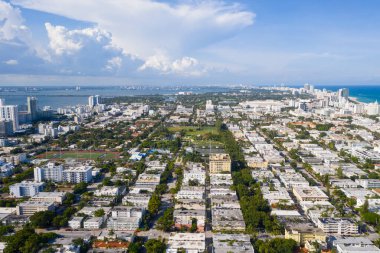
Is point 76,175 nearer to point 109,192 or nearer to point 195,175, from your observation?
point 109,192

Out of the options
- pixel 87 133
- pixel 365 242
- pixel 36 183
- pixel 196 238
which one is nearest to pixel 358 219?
pixel 365 242

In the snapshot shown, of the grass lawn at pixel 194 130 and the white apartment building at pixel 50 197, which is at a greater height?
the grass lawn at pixel 194 130

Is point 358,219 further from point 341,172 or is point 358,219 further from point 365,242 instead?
point 341,172

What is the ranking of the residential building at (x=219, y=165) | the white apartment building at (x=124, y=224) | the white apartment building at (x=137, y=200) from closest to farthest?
the white apartment building at (x=124, y=224) < the white apartment building at (x=137, y=200) < the residential building at (x=219, y=165)

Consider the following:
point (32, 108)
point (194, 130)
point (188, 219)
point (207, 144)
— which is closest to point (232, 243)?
point (188, 219)

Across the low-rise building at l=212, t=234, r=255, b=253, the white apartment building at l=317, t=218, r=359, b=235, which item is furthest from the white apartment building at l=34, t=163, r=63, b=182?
Result: the white apartment building at l=317, t=218, r=359, b=235

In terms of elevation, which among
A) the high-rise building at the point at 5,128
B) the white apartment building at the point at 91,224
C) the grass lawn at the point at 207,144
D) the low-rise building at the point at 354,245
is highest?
the high-rise building at the point at 5,128

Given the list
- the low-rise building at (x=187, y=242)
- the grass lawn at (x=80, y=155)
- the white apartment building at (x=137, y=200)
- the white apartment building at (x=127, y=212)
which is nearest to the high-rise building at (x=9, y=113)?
the grass lawn at (x=80, y=155)

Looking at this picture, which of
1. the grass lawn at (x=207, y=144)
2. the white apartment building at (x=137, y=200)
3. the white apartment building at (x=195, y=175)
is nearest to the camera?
the white apartment building at (x=137, y=200)

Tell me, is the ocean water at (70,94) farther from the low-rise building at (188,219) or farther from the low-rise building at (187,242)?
the low-rise building at (187,242)
